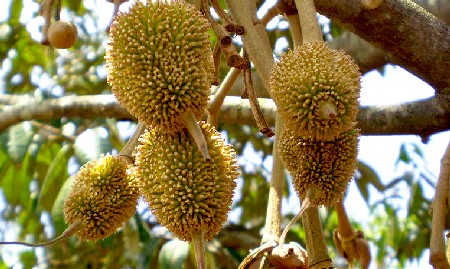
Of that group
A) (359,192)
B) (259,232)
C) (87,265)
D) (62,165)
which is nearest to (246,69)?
(62,165)

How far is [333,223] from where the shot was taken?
3639mm

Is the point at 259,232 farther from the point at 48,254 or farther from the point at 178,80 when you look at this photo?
the point at 178,80

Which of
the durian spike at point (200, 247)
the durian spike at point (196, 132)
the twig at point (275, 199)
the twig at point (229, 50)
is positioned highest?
the twig at point (229, 50)

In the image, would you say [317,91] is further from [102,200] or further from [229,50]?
[102,200]

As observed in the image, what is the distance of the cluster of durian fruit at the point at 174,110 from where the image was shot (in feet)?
2.94

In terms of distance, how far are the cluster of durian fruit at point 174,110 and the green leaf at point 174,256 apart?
1.00 metres

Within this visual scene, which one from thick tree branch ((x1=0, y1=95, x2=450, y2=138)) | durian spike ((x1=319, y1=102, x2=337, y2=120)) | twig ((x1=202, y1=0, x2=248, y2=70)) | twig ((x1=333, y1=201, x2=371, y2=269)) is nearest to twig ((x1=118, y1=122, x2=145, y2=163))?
twig ((x1=202, y1=0, x2=248, y2=70))

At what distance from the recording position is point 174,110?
90cm

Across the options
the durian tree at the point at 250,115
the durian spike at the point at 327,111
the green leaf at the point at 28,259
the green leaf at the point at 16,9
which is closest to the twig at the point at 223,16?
the durian tree at the point at 250,115

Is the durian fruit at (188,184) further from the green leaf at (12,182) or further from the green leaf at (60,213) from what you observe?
the green leaf at (12,182)

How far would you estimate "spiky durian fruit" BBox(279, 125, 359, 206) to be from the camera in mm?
983

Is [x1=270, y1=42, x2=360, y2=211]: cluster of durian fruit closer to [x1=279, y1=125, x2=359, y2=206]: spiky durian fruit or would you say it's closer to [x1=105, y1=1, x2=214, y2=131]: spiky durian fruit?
[x1=279, y1=125, x2=359, y2=206]: spiky durian fruit

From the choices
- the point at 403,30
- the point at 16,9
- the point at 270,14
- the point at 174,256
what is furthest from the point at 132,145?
the point at 16,9

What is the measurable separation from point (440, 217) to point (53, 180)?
1.22 metres
